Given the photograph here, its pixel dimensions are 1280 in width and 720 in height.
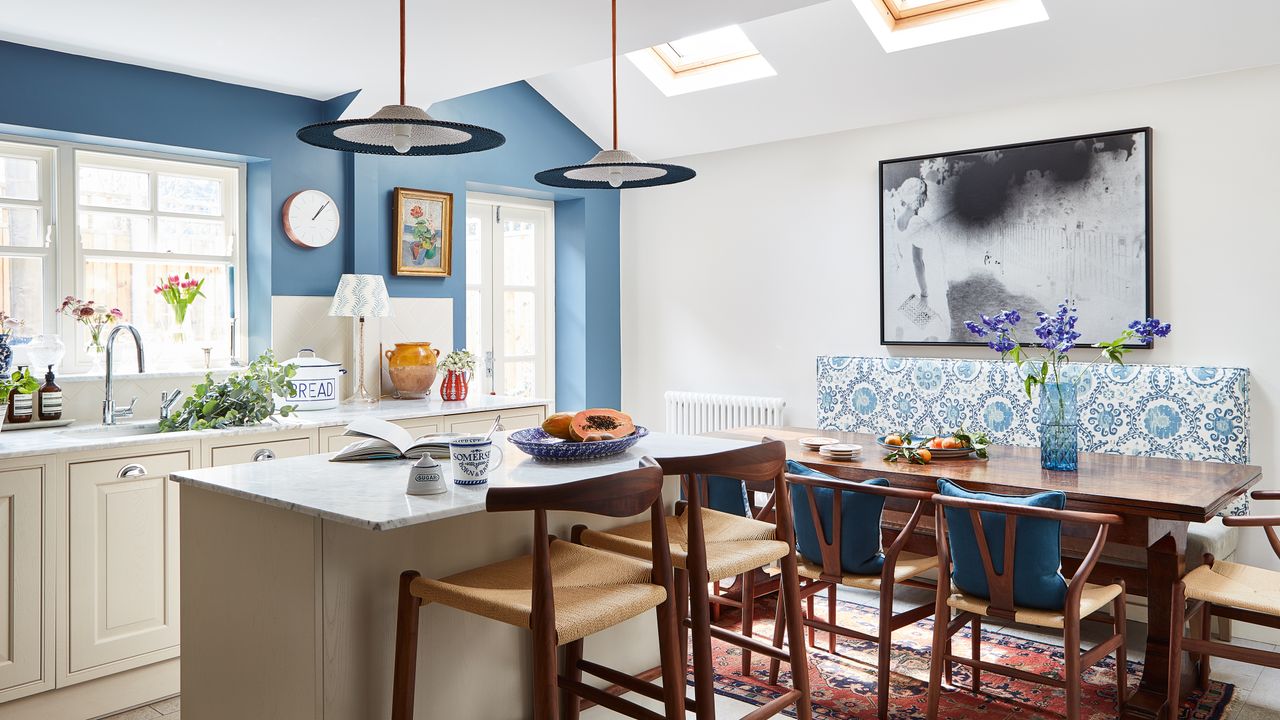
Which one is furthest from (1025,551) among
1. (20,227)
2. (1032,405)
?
(20,227)

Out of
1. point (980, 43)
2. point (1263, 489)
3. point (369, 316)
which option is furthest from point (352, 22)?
point (1263, 489)

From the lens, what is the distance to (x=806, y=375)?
17.6 feet

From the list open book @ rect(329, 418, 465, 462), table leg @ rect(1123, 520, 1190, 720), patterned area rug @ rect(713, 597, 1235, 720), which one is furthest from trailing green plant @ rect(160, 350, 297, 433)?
table leg @ rect(1123, 520, 1190, 720)

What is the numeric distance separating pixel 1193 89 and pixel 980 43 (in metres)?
0.93

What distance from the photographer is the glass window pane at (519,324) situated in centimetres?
597

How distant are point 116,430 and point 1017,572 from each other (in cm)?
336

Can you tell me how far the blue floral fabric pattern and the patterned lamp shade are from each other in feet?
8.00

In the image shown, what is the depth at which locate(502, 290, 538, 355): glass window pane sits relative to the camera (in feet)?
19.6

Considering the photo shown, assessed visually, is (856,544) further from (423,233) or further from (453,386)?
(423,233)

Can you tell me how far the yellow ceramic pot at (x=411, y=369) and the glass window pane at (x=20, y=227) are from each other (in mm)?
1604

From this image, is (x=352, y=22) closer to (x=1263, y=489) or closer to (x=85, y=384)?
(x=85, y=384)

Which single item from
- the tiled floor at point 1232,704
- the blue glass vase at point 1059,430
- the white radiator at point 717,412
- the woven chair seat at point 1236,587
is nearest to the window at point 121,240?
the tiled floor at point 1232,704

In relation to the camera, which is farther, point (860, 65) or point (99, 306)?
point (860, 65)

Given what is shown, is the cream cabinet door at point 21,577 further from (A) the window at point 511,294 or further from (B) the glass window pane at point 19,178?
(A) the window at point 511,294
